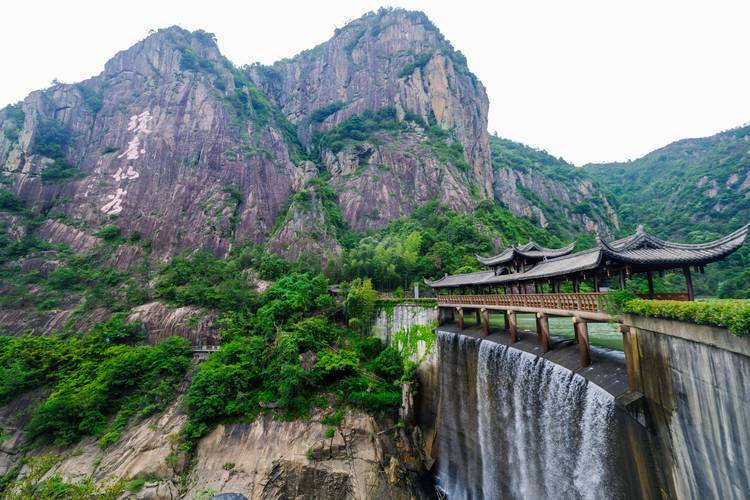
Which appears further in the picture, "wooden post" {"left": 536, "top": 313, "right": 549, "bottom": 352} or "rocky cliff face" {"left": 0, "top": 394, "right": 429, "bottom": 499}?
"rocky cliff face" {"left": 0, "top": 394, "right": 429, "bottom": 499}

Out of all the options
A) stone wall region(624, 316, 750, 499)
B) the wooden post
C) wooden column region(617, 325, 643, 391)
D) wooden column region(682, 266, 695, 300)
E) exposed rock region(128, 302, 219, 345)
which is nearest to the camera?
stone wall region(624, 316, 750, 499)

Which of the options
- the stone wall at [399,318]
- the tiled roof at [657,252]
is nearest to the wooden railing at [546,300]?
the tiled roof at [657,252]

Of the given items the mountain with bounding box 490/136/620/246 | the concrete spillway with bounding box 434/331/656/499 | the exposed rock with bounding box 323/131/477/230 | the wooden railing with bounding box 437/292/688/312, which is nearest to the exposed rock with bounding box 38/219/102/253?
the exposed rock with bounding box 323/131/477/230

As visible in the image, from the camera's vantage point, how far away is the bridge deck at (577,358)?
11.4 metres

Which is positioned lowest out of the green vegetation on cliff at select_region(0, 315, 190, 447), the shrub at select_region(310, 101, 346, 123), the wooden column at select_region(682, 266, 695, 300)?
the green vegetation on cliff at select_region(0, 315, 190, 447)

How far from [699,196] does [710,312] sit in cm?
6933

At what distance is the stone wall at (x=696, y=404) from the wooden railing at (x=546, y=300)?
2127 mm

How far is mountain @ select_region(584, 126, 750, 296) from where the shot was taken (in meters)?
36.7

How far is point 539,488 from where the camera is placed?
46.0ft

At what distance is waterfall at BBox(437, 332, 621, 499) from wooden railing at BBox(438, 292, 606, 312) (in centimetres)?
236

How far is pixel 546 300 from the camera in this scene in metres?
15.2

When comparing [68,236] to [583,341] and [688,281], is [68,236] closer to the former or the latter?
[583,341]

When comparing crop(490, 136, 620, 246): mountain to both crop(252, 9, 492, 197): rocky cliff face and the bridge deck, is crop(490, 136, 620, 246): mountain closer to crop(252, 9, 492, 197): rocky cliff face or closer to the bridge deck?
crop(252, 9, 492, 197): rocky cliff face

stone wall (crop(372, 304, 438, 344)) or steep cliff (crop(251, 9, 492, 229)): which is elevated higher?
steep cliff (crop(251, 9, 492, 229))
